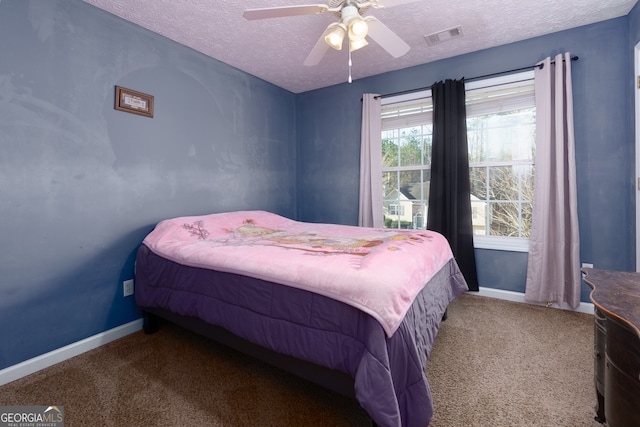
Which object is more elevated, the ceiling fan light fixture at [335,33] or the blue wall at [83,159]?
the ceiling fan light fixture at [335,33]

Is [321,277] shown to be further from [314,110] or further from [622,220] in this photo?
[314,110]

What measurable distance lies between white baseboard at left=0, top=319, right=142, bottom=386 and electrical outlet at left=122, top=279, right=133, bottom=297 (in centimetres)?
24

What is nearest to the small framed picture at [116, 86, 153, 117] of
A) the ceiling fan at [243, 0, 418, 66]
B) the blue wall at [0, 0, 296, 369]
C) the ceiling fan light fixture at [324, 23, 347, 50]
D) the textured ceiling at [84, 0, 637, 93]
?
the blue wall at [0, 0, 296, 369]

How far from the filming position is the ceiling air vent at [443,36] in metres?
2.57

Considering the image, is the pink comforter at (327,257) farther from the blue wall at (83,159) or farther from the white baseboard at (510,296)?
the white baseboard at (510,296)

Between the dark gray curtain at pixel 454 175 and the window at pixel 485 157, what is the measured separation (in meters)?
0.16

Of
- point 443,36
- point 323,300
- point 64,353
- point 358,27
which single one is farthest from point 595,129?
point 64,353

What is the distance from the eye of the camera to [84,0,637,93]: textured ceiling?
2217mm

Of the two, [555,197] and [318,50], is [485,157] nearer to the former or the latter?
[555,197]

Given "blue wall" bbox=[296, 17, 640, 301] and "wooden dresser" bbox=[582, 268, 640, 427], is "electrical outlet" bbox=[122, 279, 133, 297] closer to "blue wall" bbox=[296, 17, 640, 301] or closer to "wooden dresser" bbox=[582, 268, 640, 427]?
"wooden dresser" bbox=[582, 268, 640, 427]

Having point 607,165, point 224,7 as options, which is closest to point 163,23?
point 224,7

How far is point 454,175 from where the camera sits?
3.01 m

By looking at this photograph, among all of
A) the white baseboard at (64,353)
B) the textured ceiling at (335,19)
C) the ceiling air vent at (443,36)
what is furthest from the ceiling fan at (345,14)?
the white baseboard at (64,353)

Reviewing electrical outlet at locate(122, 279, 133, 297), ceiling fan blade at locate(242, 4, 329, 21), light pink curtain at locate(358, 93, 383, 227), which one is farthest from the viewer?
light pink curtain at locate(358, 93, 383, 227)
